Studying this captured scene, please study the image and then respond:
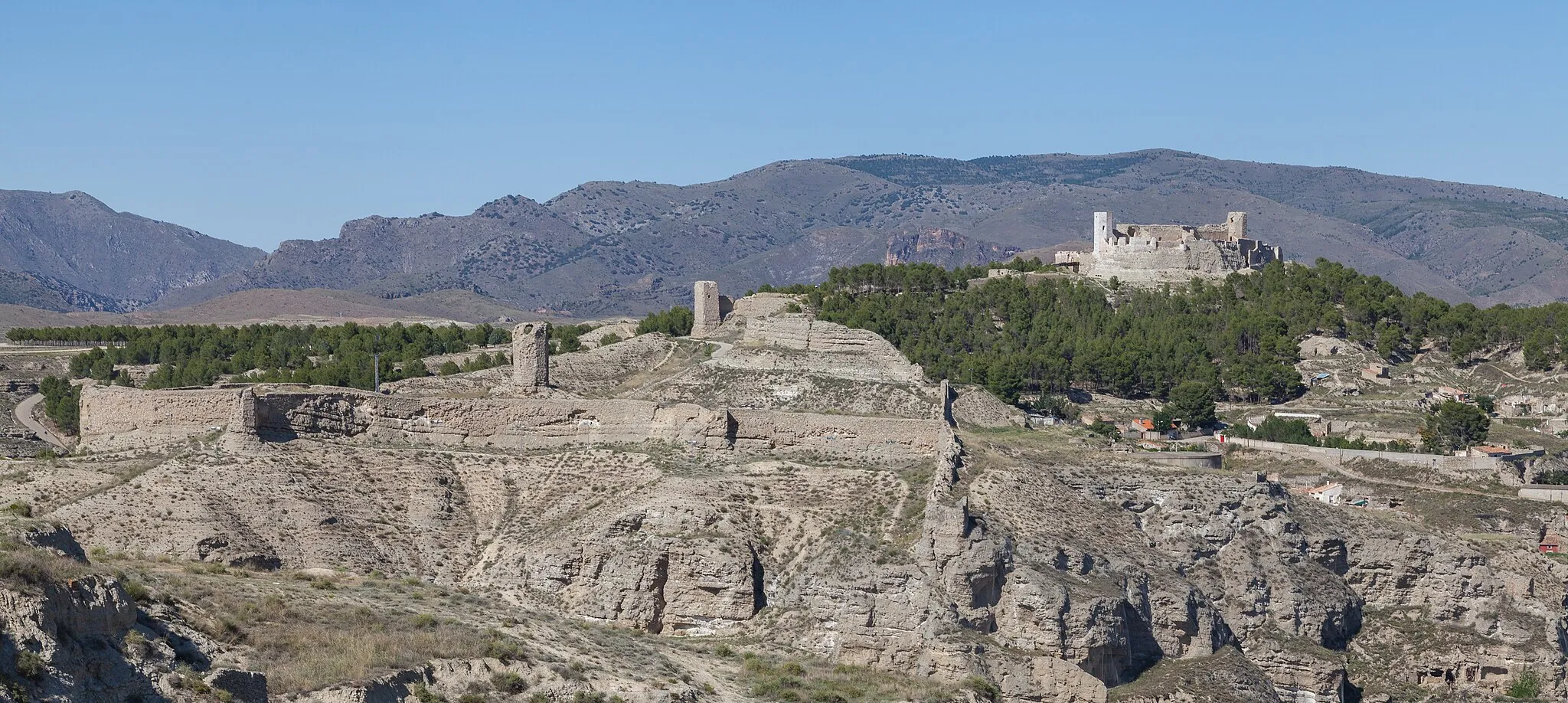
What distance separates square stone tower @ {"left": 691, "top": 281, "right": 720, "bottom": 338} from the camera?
78.3 metres

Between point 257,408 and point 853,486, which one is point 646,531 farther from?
point 257,408

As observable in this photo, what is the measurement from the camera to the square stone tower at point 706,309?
7829 cm

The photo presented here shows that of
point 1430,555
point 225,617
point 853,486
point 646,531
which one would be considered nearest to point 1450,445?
point 1430,555

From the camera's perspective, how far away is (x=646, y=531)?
4700cm

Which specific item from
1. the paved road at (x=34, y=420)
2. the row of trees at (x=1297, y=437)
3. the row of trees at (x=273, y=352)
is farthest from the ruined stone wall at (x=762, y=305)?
the paved road at (x=34, y=420)

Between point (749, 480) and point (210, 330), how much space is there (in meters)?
48.0

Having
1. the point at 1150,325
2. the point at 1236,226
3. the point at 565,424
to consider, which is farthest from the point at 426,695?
the point at 1236,226

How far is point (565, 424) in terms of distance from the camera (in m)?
53.4

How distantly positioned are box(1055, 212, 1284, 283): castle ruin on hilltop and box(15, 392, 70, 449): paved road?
41334 mm

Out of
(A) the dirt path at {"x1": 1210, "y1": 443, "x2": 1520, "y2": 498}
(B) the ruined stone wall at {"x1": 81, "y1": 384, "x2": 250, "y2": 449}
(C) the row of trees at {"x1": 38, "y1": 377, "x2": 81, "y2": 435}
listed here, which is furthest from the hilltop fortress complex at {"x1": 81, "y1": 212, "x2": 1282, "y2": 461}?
(A) the dirt path at {"x1": 1210, "y1": 443, "x2": 1520, "y2": 498}

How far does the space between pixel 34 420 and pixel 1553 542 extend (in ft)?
145

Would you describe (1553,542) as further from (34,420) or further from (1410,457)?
(34,420)

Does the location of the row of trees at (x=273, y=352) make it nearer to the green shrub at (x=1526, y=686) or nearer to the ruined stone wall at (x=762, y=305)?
the ruined stone wall at (x=762, y=305)

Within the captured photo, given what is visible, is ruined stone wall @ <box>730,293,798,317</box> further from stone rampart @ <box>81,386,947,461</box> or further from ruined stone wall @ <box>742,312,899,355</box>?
stone rampart @ <box>81,386,947,461</box>
